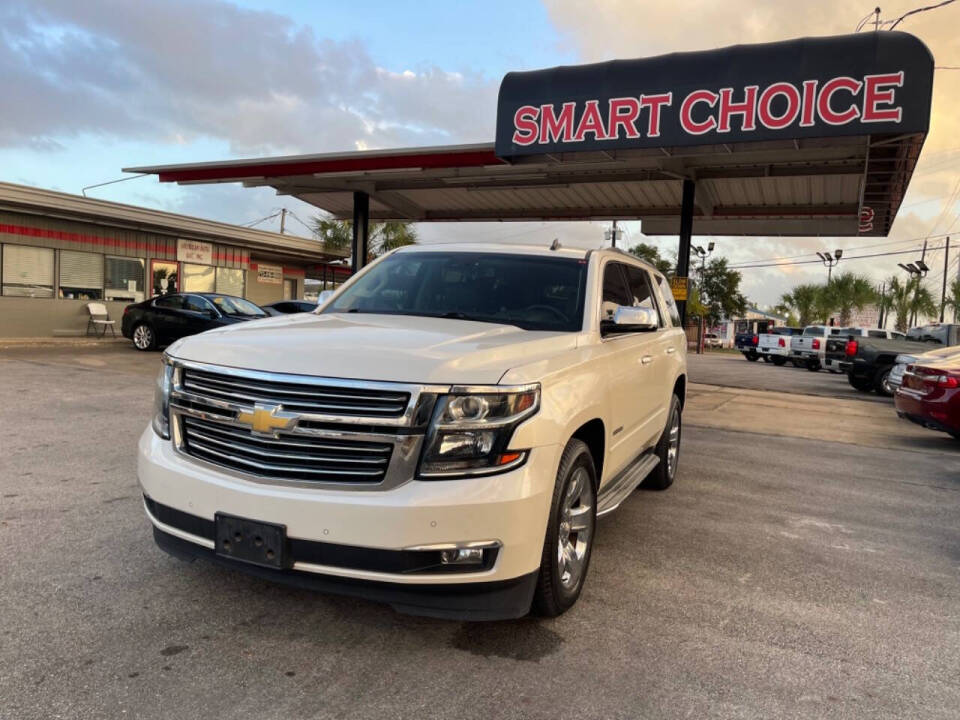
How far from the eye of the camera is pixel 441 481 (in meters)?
2.62

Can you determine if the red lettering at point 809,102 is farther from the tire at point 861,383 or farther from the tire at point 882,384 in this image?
the tire at point 861,383

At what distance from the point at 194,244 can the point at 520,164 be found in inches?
568

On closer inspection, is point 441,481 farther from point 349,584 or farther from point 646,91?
point 646,91

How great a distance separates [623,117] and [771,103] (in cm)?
242

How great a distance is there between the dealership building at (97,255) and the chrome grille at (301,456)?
18.5m

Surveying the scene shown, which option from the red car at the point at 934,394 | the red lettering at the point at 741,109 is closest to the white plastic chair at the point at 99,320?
the red lettering at the point at 741,109

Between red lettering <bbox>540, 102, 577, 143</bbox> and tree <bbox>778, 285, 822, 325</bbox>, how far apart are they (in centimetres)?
4594

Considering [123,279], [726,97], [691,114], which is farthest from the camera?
[123,279]

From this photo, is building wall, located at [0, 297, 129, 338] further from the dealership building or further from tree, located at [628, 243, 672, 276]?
tree, located at [628, 243, 672, 276]

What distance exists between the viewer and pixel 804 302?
53094 mm

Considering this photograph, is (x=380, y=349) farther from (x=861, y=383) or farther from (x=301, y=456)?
(x=861, y=383)

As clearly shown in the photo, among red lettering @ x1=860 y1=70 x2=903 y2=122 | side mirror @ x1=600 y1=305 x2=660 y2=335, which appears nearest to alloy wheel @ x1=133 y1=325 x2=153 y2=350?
side mirror @ x1=600 y1=305 x2=660 y2=335

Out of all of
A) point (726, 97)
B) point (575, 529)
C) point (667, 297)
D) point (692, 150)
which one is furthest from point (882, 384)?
point (575, 529)

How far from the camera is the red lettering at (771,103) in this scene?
34.9ft
